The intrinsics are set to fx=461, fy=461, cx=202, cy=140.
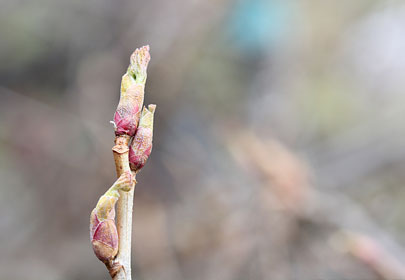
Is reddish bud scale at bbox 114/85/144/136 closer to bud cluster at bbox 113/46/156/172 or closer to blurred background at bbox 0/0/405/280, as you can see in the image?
bud cluster at bbox 113/46/156/172

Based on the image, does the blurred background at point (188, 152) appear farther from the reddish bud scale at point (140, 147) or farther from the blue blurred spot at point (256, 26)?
the reddish bud scale at point (140, 147)

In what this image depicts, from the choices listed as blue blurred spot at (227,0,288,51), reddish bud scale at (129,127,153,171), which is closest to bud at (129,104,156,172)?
reddish bud scale at (129,127,153,171)

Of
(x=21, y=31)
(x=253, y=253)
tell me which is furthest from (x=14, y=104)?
(x=253, y=253)

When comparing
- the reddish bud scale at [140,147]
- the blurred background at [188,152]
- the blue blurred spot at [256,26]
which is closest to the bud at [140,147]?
the reddish bud scale at [140,147]

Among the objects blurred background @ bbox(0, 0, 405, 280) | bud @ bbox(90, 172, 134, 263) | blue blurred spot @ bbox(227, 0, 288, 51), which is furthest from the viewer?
blue blurred spot @ bbox(227, 0, 288, 51)

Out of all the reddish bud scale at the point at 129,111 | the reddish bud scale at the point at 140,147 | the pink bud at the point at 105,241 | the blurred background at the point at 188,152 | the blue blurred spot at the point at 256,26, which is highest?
the blue blurred spot at the point at 256,26

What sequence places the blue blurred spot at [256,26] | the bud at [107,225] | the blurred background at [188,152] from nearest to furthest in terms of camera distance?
the bud at [107,225] → the blurred background at [188,152] → the blue blurred spot at [256,26]

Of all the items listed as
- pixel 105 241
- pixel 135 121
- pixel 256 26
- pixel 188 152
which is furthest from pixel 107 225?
pixel 256 26

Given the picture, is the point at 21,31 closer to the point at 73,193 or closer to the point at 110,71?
the point at 110,71
